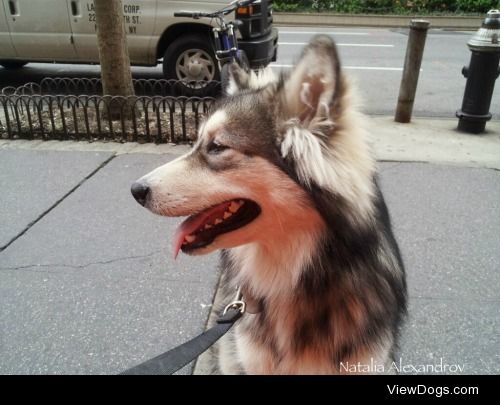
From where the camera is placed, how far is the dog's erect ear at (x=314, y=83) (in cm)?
143

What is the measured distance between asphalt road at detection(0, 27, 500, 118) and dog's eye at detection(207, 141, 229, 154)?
287 centimetres

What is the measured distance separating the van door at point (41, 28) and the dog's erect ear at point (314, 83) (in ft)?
22.3

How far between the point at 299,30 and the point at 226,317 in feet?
53.0

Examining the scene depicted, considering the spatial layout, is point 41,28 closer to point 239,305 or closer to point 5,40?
point 5,40

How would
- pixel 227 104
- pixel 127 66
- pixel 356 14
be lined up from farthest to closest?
pixel 356 14 → pixel 127 66 → pixel 227 104

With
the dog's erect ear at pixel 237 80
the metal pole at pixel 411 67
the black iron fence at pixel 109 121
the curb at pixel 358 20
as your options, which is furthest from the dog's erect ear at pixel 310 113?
the curb at pixel 358 20

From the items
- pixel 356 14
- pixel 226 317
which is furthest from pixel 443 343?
pixel 356 14

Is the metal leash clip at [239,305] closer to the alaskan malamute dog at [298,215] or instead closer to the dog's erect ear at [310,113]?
the alaskan malamute dog at [298,215]

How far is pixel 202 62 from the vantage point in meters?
6.73

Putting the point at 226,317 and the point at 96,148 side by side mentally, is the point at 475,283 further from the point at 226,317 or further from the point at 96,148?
→ the point at 96,148

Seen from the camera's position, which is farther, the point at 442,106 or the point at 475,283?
the point at 442,106

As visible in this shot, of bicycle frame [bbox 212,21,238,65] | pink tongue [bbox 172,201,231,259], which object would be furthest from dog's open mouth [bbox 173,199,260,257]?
bicycle frame [bbox 212,21,238,65]

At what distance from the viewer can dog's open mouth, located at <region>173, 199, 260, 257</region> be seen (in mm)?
1698

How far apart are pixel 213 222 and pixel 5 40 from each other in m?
7.38
